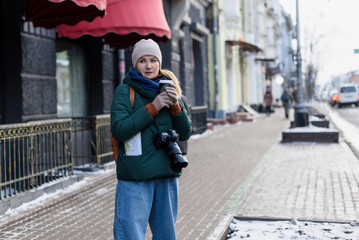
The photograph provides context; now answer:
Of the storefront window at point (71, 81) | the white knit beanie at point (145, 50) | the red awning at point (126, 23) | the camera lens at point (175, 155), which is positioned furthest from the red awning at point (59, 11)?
the camera lens at point (175, 155)

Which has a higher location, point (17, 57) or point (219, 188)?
point (17, 57)

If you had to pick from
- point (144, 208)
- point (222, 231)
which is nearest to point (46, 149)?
point (222, 231)

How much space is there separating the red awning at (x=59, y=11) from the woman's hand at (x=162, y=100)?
4.42 meters

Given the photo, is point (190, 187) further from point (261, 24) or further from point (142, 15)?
point (261, 24)

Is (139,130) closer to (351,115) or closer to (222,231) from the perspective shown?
(222,231)

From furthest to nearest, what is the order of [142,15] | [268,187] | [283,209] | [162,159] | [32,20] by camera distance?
[142,15] < [32,20] < [268,187] < [283,209] < [162,159]

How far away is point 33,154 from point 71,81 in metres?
3.79

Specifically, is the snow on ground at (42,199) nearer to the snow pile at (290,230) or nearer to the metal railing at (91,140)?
the metal railing at (91,140)

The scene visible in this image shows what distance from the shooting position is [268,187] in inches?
279

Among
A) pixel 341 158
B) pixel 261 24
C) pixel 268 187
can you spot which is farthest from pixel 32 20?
pixel 261 24

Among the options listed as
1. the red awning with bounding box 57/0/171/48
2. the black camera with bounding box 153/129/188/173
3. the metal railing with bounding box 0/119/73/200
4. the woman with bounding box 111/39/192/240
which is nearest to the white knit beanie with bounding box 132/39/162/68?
the woman with bounding box 111/39/192/240

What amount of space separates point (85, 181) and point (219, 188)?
2502mm

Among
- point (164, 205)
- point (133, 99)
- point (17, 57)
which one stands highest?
point (17, 57)

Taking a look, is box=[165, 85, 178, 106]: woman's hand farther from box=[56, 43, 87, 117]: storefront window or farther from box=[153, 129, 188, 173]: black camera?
box=[56, 43, 87, 117]: storefront window
